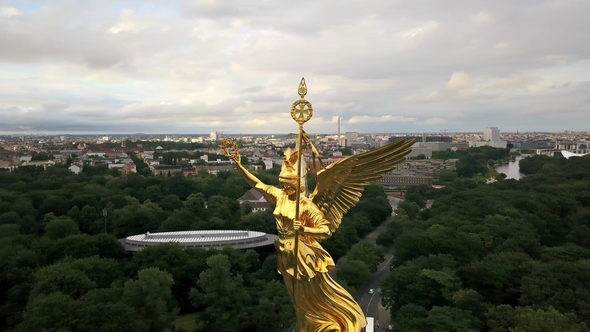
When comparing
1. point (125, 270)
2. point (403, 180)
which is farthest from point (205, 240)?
point (403, 180)

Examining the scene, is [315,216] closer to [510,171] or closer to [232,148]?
[232,148]

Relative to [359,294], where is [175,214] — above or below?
above

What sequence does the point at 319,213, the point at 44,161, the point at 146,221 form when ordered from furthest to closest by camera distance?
the point at 44,161 → the point at 146,221 → the point at 319,213

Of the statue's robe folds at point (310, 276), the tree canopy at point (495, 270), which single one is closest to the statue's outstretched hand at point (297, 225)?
the statue's robe folds at point (310, 276)

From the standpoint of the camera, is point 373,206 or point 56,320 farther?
point 373,206

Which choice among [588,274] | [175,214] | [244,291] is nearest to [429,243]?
[588,274]

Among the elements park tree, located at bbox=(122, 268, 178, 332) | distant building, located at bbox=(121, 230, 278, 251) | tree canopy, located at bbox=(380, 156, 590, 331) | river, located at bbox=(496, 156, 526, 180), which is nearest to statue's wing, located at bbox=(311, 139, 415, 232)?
tree canopy, located at bbox=(380, 156, 590, 331)

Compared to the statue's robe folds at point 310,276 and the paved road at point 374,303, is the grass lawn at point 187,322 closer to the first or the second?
the paved road at point 374,303

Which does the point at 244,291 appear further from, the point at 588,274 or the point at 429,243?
the point at 588,274
